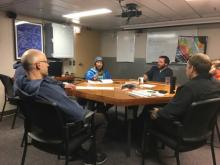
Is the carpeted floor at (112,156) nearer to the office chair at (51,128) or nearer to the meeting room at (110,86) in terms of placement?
the meeting room at (110,86)

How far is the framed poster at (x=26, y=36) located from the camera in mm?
4309

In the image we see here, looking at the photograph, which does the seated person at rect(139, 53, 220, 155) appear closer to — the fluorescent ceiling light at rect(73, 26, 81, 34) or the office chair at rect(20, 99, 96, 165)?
the office chair at rect(20, 99, 96, 165)

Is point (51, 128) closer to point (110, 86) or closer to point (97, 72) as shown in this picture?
point (110, 86)

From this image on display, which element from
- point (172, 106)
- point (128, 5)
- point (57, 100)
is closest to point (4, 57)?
point (128, 5)

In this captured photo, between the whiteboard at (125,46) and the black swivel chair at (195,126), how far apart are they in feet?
14.3

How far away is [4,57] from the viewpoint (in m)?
4.13

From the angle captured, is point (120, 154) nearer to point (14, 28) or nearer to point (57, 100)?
point (57, 100)

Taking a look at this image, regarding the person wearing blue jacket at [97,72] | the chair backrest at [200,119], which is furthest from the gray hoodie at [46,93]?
the person wearing blue jacket at [97,72]

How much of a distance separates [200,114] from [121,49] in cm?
474

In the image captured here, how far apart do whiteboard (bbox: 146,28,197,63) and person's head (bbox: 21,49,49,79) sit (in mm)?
4108

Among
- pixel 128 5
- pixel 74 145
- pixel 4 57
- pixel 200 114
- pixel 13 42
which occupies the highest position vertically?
pixel 128 5

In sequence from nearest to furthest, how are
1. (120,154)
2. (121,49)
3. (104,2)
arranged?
(120,154)
(104,2)
(121,49)

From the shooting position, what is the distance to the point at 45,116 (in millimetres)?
1565

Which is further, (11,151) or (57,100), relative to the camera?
(11,151)
